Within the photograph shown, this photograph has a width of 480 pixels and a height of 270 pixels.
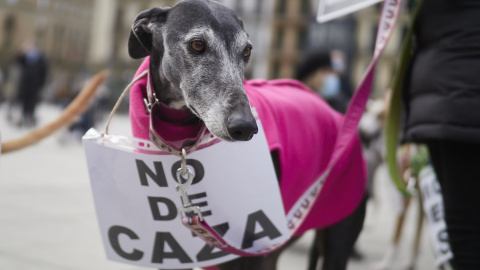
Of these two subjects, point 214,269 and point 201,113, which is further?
point 214,269

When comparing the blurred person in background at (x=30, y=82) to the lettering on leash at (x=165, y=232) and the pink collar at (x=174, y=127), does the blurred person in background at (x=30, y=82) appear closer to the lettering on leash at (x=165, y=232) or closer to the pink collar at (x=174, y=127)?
the lettering on leash at (x=165, y=232)

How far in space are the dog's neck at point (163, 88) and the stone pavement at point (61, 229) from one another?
74.6 inches

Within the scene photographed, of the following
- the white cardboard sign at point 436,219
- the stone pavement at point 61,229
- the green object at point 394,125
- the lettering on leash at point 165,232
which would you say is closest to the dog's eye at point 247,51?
the lettering on leash at point 165,232

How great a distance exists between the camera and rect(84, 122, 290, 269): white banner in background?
2053 mm

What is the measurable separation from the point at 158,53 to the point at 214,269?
3.01ft

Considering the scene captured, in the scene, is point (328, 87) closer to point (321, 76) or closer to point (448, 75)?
point (321, 76)

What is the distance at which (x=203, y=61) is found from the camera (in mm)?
1824

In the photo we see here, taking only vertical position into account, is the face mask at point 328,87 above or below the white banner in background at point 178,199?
below

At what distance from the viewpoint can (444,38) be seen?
2.08 m

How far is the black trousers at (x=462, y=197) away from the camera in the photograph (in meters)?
2.02

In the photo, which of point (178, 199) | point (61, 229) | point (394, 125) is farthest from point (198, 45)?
point (61, 229)

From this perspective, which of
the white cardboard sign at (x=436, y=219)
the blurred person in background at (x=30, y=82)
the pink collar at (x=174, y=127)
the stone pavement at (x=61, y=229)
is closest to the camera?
the pink collar at (x=174, y=127)

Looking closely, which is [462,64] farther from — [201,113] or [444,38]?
[201,113]

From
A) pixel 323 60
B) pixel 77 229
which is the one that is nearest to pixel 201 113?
pixel 77 229
